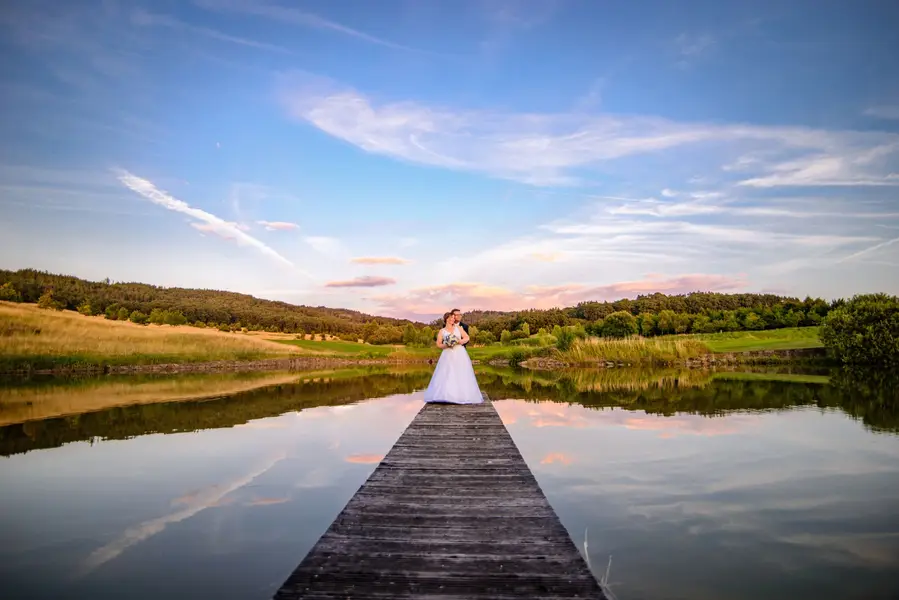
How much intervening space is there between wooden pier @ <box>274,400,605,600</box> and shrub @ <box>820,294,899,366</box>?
29.5 m

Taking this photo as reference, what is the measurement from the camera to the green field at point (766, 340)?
36.1 m

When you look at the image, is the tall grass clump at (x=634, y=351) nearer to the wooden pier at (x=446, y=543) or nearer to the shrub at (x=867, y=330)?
the shrub at (x=867, y=330)

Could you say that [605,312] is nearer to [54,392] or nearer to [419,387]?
[419,387]

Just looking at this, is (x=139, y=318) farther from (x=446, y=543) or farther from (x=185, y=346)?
(x=446, y=543)

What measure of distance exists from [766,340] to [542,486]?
39.5m

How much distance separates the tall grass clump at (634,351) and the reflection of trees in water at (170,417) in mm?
19381

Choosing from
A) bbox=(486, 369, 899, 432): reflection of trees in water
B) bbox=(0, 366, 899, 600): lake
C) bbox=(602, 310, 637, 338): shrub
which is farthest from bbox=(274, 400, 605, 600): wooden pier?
bbox=(602, 310, 637, 338): shrub

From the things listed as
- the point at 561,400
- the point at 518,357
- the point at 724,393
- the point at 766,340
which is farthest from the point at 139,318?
the point at 766,340

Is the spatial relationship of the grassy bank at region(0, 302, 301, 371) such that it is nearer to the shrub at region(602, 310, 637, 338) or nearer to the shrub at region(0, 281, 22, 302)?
the shrub at region(0, 281, 22, 302)

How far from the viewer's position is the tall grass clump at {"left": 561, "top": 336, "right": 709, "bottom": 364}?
118ft

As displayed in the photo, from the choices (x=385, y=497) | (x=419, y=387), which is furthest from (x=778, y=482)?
(x=419, y=387)

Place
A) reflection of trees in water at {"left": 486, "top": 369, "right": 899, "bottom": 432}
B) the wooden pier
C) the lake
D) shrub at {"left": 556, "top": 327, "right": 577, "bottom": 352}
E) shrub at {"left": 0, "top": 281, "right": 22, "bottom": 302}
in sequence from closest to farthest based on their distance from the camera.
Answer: the wooden pier < the lake < reflection of trees in water at {"left": 486, "top": 369, "right": 899, "bottom": 432} < shrub at {"left": 556, "top": 327, "right": 577, "bottom": 352} < shrub at {"left": 0, "top": 281, "right": 22, "bottom": 302}

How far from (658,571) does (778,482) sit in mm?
3995

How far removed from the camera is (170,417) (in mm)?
14367
